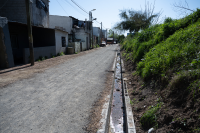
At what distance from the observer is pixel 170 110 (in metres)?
2.63

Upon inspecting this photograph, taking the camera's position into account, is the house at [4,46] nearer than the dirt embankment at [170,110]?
No

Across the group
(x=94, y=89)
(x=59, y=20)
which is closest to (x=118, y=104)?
(x=94, y=89)

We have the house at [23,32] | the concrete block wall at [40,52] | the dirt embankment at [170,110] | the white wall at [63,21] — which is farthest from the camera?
the white wall at [63,21]

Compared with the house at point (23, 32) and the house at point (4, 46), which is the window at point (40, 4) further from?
the house at point (4, 46)

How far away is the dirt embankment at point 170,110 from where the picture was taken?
219 centimetres

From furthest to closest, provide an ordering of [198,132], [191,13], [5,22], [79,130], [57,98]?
[5,22] → [191,13] → [57,98] → [79,130] → [198,132]

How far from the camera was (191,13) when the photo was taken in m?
6.32

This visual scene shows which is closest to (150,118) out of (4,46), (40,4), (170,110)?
(170,110)

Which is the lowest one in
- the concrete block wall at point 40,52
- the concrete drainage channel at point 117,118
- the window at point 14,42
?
the concrete drainage channel at point 117,118

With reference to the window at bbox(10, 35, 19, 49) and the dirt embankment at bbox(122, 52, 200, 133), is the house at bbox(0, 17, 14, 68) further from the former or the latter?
the dirt embankment at bbox(122, 52, 200, 133)

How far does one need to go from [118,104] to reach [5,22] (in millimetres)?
8439

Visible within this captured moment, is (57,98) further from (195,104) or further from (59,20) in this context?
(59,20)

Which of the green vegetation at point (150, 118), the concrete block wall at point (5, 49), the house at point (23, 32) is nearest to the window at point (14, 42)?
the house at point (23, 32)

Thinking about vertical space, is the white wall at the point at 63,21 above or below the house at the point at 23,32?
above
